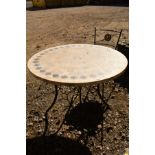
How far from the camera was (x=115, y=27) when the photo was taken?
368 inches

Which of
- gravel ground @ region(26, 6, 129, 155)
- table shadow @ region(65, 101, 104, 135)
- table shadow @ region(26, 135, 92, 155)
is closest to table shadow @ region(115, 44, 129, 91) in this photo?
gravel ground @ region(26, 6, 129, 155)

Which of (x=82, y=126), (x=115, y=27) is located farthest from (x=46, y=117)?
(x=115, y=27)

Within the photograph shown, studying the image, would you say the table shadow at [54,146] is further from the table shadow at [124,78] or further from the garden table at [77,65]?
the table shadow at [124,78]

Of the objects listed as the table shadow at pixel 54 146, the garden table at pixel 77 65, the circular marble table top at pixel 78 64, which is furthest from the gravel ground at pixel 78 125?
the circular marble table top at pixel 78 64

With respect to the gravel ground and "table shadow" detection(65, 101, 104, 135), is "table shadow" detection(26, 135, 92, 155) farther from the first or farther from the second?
"table shadow" detection(65, 101, 104, 135)

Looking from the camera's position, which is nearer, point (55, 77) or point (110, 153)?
point (55, 77)

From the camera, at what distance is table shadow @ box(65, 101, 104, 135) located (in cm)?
360

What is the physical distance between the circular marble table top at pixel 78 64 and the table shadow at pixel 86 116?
985mm

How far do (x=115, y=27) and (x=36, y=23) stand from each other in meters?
3.56

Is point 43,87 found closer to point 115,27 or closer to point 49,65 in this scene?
point 49,65

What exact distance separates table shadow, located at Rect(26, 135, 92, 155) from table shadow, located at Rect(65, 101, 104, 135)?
0.31 metres

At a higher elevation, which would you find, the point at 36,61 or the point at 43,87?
the point at 36,61

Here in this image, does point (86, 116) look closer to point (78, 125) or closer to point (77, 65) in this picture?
point (78, 125)

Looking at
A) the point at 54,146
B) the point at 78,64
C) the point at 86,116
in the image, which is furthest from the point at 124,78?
the point at 54,146
